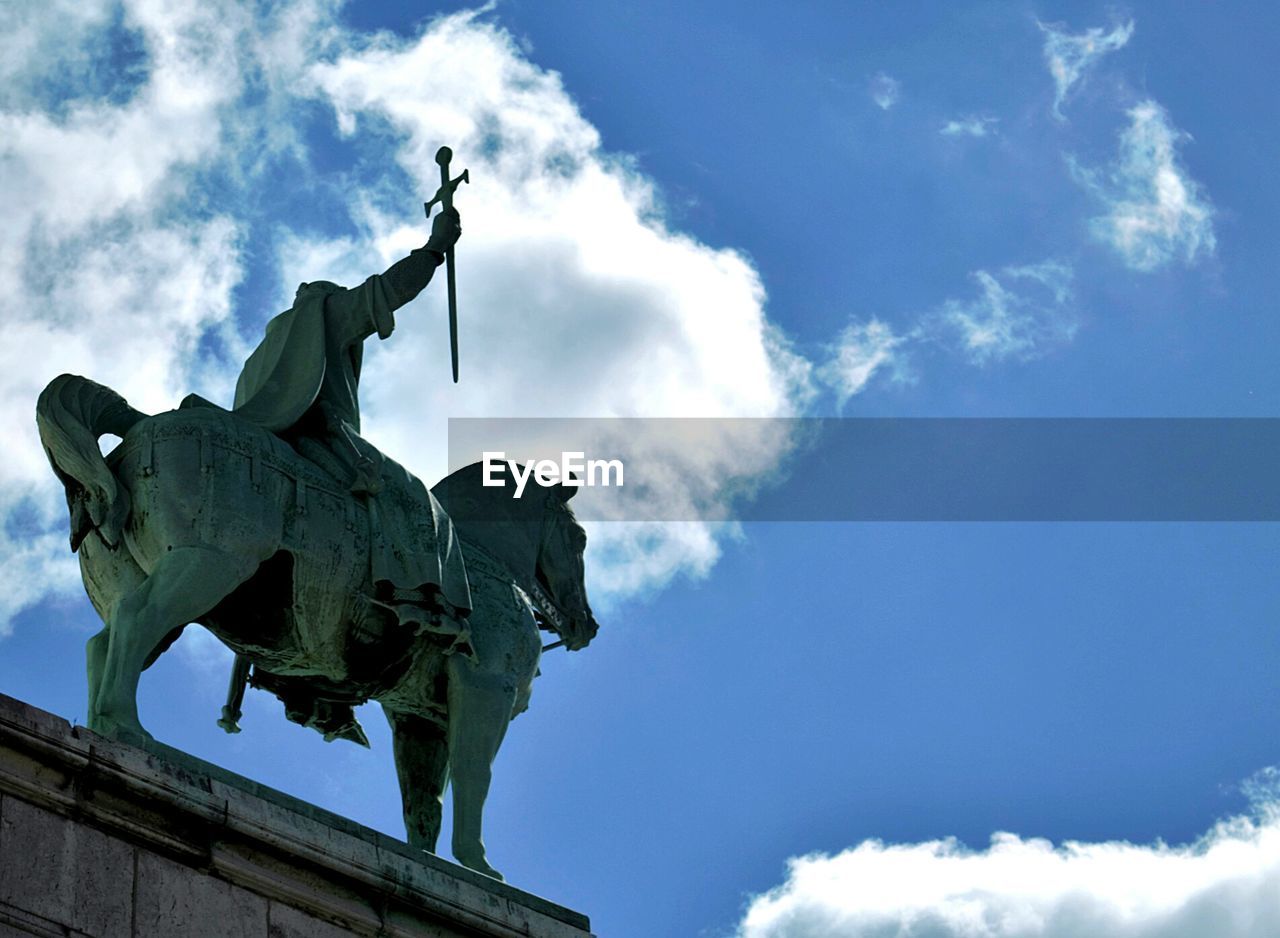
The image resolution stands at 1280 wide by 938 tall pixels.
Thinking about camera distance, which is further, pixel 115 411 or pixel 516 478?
pixel 516 478

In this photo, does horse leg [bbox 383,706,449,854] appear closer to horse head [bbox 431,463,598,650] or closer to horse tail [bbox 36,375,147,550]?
horse head [bbox 431,463,598,650]

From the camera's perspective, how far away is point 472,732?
16.2 metres

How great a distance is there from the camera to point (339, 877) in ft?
46.4

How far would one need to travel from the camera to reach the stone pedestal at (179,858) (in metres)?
12.8

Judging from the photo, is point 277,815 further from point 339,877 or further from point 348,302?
point 348,302

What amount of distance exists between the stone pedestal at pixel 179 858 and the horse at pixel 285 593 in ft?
2.50

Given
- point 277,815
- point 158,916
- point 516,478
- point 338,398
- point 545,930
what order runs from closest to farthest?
point 158,916 < point 277,815 < point 545,930 < point 338,398 < point 516,478

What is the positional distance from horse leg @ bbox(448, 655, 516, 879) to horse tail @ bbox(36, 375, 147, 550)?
2492 millimetres

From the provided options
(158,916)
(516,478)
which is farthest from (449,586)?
(158,916)

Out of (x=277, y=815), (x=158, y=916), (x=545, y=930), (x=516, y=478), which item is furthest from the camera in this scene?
(x=516, y=478)

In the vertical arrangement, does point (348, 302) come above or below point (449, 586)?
above

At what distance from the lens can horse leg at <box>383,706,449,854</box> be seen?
A: 1656cm

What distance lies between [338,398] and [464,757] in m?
2.52

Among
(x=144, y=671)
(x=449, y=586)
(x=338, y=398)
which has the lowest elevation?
(x=144, y=671)
